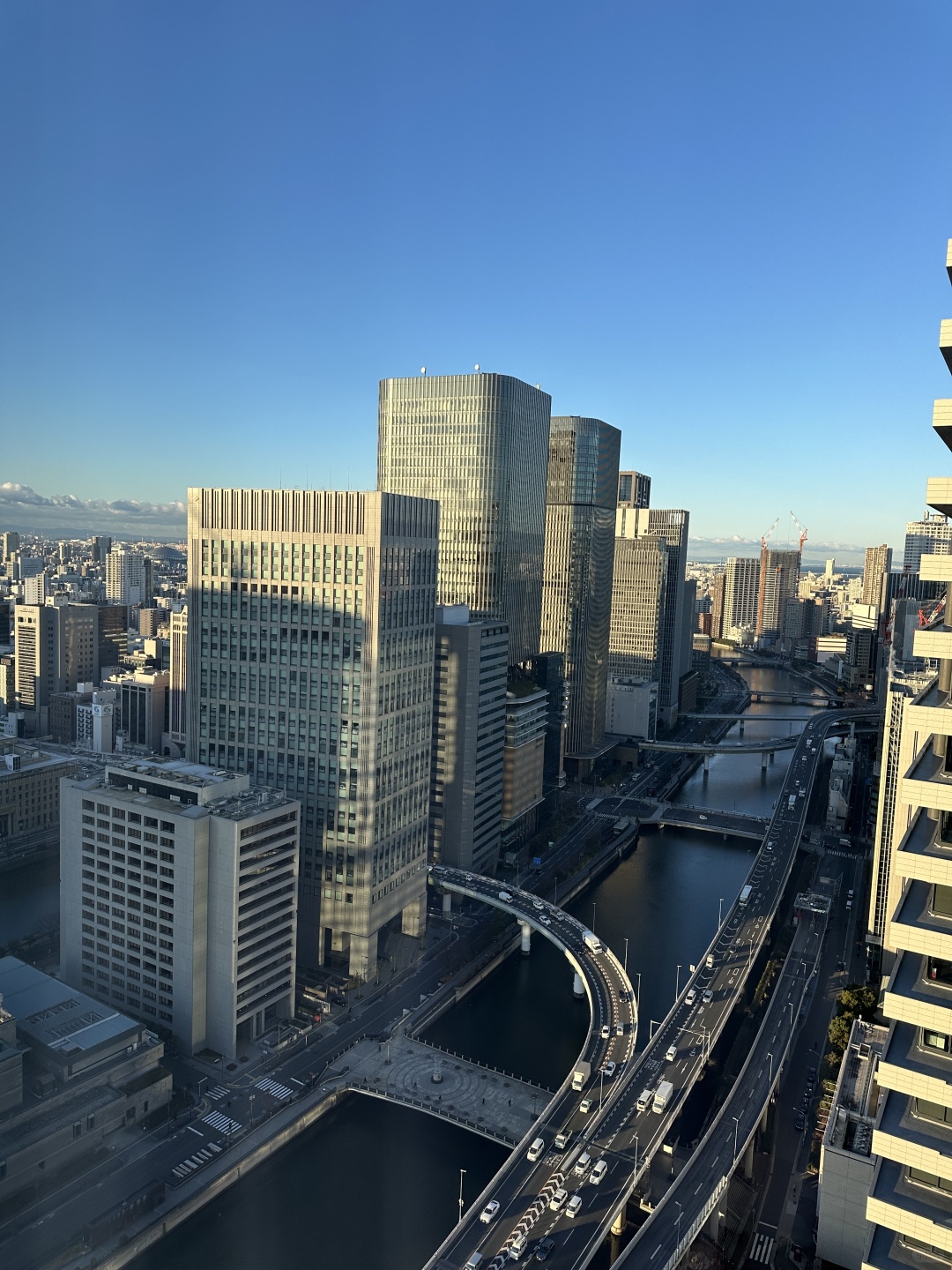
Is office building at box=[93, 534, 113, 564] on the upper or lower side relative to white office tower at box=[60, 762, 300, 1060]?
upper

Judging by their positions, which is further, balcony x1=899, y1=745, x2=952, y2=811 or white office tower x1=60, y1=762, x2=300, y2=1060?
white office tower x1=60, y1=762, x2=300, y2=1060

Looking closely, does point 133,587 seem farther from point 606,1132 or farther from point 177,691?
point 606,1132

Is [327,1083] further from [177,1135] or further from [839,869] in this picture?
[839,869]

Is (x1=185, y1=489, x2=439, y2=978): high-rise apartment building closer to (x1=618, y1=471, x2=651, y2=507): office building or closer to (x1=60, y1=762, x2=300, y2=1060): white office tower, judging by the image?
(x1=60, y1=762, x2=300, y2=1060): white office tower

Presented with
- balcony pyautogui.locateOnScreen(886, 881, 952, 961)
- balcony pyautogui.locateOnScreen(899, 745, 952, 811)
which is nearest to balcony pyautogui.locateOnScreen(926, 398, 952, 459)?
balcony pyautogui.locateOnScreen(899, 745, 952, 811)

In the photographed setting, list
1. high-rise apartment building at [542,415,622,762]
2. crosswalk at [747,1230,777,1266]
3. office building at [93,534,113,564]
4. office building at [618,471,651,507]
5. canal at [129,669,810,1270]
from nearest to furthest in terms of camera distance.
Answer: office building at [93,534,113,564], canal at [129,669,810,1270], crosswalk at [747,1230,777,1266], high-rise apartment building at [542,415,622,762], office building at [618,471,651,507]

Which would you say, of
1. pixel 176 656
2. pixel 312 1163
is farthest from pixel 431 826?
pixel 176 656
